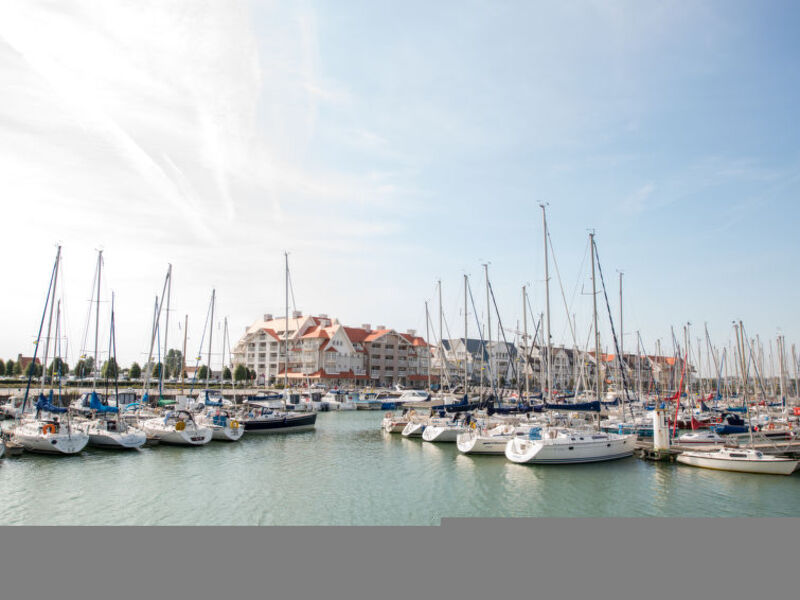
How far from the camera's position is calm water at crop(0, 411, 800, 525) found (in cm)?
1684

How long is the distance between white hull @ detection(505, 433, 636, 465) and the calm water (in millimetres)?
537

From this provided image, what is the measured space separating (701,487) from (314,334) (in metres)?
73.4

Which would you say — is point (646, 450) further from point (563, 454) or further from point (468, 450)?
point (468, 450)

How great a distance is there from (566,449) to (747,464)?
7.41m

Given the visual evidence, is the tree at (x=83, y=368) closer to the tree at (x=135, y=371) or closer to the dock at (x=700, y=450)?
the tree at (x=135, y=371)

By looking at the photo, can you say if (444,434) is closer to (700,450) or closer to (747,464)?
(700,450)

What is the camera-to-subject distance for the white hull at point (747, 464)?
2211 centimetres

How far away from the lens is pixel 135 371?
81.8 m

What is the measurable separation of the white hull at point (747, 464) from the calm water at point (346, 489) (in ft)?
1.48

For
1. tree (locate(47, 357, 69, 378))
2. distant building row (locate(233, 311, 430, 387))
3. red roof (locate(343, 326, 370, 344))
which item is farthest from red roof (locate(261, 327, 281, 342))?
tree (locate(47, 357, 69, 378))

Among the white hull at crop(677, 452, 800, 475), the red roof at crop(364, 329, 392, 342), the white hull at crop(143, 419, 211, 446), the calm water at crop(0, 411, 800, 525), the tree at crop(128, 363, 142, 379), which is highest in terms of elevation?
the red roof at crop(364, 329, 392, 342)

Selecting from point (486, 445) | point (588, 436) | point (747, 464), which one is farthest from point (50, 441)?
point (747, 464)

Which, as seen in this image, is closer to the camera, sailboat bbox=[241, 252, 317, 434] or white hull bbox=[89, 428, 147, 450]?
white hull bbox=[89, 428, 147, 450]

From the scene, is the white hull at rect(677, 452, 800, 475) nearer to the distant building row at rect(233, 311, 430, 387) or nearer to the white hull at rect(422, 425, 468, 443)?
the white hull at rect(422, 425, 468, 443)
